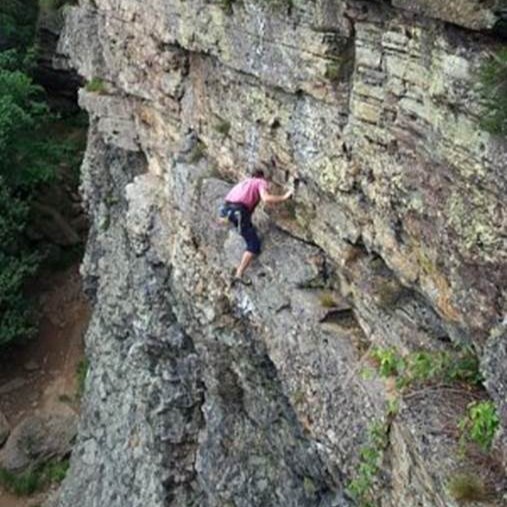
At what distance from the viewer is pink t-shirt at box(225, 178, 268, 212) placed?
485 inches

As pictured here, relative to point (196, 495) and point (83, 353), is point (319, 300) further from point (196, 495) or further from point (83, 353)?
point (83, 353)

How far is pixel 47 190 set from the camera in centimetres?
2683

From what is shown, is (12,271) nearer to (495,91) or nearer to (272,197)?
(272,197)

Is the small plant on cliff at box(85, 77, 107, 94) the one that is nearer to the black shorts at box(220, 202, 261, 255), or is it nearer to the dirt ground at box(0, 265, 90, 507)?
the black shorts at box(220, 202, 261, 255)

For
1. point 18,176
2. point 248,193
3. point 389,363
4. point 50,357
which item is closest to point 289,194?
point 248,193

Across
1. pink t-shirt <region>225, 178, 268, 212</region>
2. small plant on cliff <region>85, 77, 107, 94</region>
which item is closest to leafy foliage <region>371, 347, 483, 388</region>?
pink t-shirt <region>225, 178, 268, 212</region>

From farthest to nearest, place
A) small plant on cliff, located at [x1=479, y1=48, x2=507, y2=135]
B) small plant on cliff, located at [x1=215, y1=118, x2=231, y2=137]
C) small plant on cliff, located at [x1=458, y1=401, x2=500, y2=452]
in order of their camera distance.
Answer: small plant on cliff, located at [x1=215, y1=118, x2=231, y2=137], small plant on cliff, located at [x1=458, y1=401, x2=500, y2=452], small plant on cliff, located at [x1=479, y1=48, x2=507, y2=135]

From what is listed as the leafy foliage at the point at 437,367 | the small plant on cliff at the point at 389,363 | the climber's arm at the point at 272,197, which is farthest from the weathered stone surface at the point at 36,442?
the leafy foliage at the point at 437,367

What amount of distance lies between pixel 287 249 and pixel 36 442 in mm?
12439

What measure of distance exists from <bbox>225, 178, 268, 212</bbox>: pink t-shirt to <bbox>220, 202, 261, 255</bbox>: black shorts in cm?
7

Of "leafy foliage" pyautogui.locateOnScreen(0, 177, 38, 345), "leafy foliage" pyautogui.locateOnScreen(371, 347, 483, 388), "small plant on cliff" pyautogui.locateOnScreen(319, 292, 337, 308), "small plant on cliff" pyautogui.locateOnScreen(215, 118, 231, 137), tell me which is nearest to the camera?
"leafy foliage" pyautogui.locateOnScreen(371, 347, 483, 388)

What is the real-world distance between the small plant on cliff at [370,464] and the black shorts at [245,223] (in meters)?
3.42

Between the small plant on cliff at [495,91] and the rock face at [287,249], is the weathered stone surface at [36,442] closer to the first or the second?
the rock face at [287,249]

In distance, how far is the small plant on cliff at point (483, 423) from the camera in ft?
27.3
